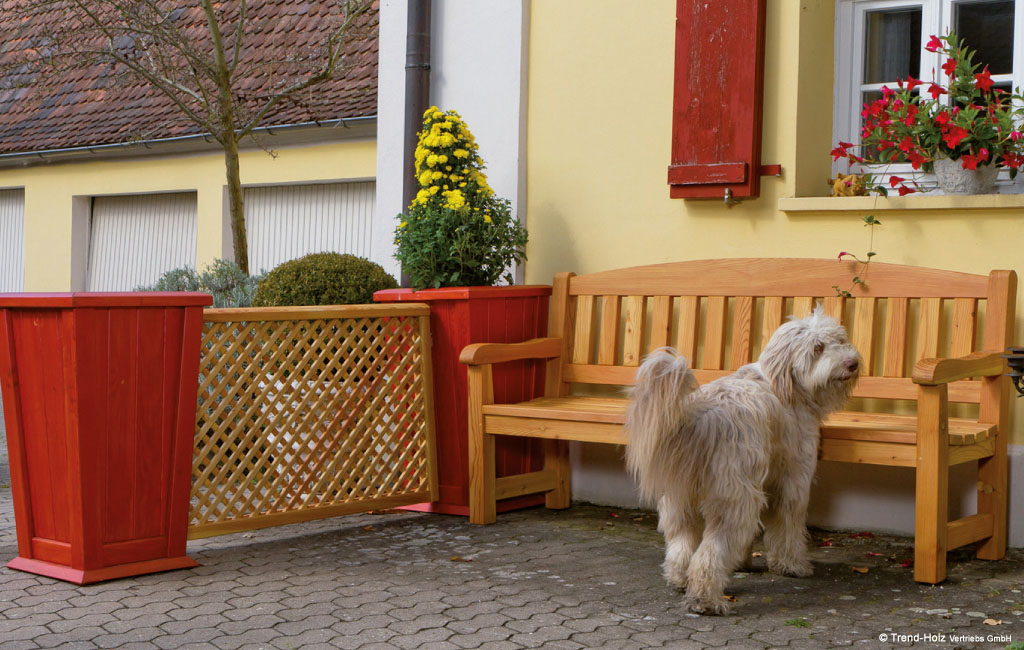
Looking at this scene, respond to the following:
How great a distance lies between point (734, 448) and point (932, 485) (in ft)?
3.12

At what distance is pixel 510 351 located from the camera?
20.4ft

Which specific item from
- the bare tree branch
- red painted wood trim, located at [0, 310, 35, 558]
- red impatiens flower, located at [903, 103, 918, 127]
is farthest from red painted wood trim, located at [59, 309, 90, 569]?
the bare tree branch

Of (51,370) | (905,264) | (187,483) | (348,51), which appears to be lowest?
(187,483)

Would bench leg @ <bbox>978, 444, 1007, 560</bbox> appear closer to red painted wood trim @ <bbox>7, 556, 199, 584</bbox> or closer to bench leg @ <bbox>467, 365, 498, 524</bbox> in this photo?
bench leg @ <bbox>467, 365, 498, 524</bbox>

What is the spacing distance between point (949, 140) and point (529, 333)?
2.45 m

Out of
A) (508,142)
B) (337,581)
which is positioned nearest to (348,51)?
(508,142)

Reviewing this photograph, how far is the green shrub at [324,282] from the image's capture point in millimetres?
7266

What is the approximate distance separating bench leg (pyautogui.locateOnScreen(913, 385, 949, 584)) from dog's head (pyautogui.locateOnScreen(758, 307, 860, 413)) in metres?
0.33

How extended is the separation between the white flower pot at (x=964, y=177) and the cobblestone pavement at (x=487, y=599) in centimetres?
176

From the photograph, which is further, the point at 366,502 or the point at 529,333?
the point at 529,333

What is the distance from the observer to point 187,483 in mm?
5180

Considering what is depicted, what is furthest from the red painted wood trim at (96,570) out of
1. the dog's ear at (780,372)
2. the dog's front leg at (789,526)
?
the dog's ear at (780,372)

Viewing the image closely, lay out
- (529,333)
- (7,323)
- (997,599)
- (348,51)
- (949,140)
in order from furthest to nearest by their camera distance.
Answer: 1. (348,51)
2. (529,333)
3. (949,140)
4. (7,323)
5. (997,599)

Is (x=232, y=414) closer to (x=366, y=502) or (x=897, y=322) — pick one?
(x=366, y=502)
